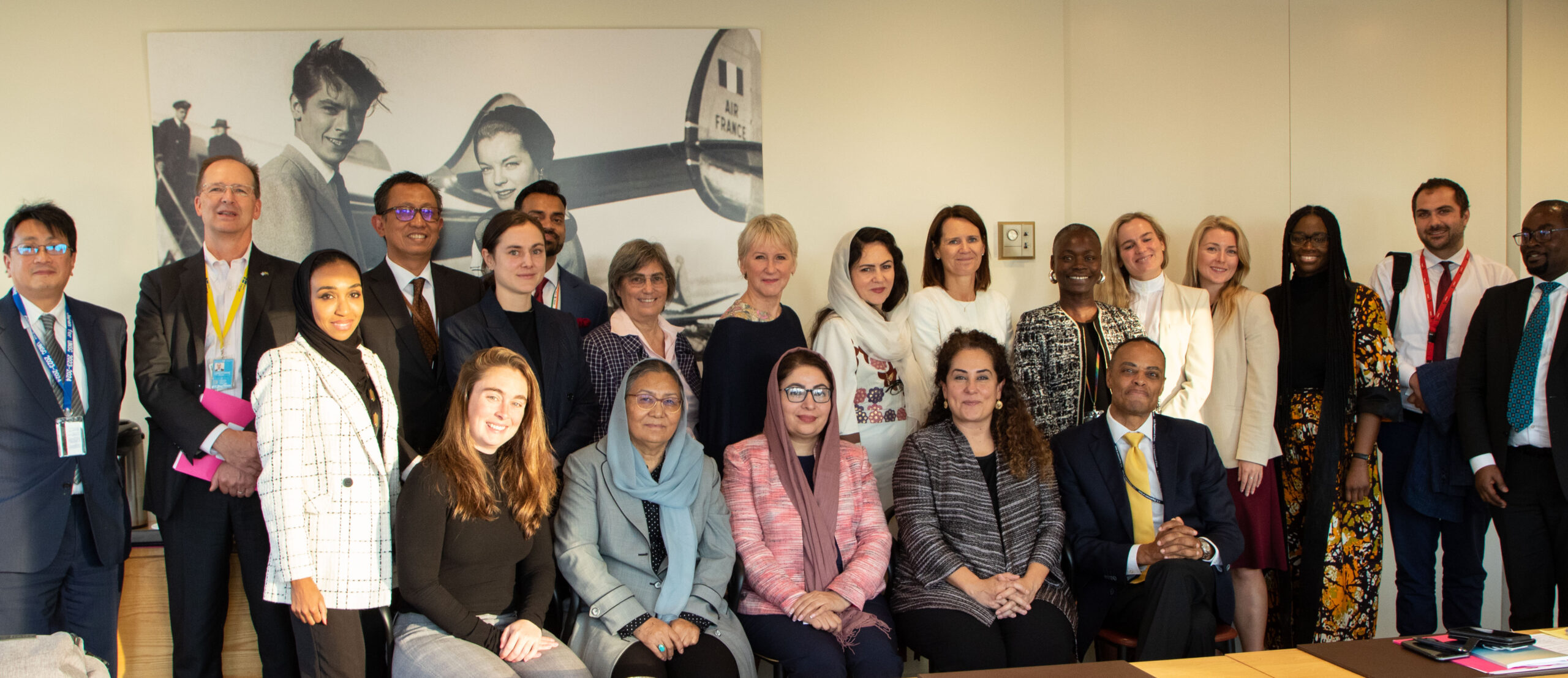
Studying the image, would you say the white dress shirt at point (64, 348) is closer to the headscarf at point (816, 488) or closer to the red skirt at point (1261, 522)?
the headscarf at point (816, 488)

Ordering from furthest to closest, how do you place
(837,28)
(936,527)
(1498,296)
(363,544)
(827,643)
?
(837,28), (1498,296), (936,527), (827,643), (363,544)

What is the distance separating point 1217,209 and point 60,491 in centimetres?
464

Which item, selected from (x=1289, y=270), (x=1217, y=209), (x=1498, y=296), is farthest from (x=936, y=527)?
(x=1217, y=209)

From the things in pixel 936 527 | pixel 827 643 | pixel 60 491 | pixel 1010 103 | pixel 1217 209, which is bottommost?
pixel 827 643

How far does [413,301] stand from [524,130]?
1147 mm

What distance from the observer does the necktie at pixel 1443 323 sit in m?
3.60

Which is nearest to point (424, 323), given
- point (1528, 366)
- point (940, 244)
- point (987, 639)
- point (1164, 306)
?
point (940, 244)

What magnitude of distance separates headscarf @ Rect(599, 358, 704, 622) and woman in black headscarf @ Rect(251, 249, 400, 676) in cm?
63

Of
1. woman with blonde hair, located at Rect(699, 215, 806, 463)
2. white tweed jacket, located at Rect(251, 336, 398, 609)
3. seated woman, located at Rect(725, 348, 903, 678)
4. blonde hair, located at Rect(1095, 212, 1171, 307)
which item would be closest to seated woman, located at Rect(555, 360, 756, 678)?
seated woman, located at Rect(725, 348, 903, 678)

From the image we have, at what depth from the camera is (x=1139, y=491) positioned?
2986 millimetres

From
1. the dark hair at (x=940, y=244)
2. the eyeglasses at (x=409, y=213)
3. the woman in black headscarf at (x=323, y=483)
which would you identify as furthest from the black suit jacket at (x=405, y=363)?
the dark hair at (x=940, y=244)

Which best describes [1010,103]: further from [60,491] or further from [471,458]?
[60,491]

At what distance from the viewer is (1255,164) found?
4441 millimetres

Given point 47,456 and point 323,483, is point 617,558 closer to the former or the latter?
point 323,483
